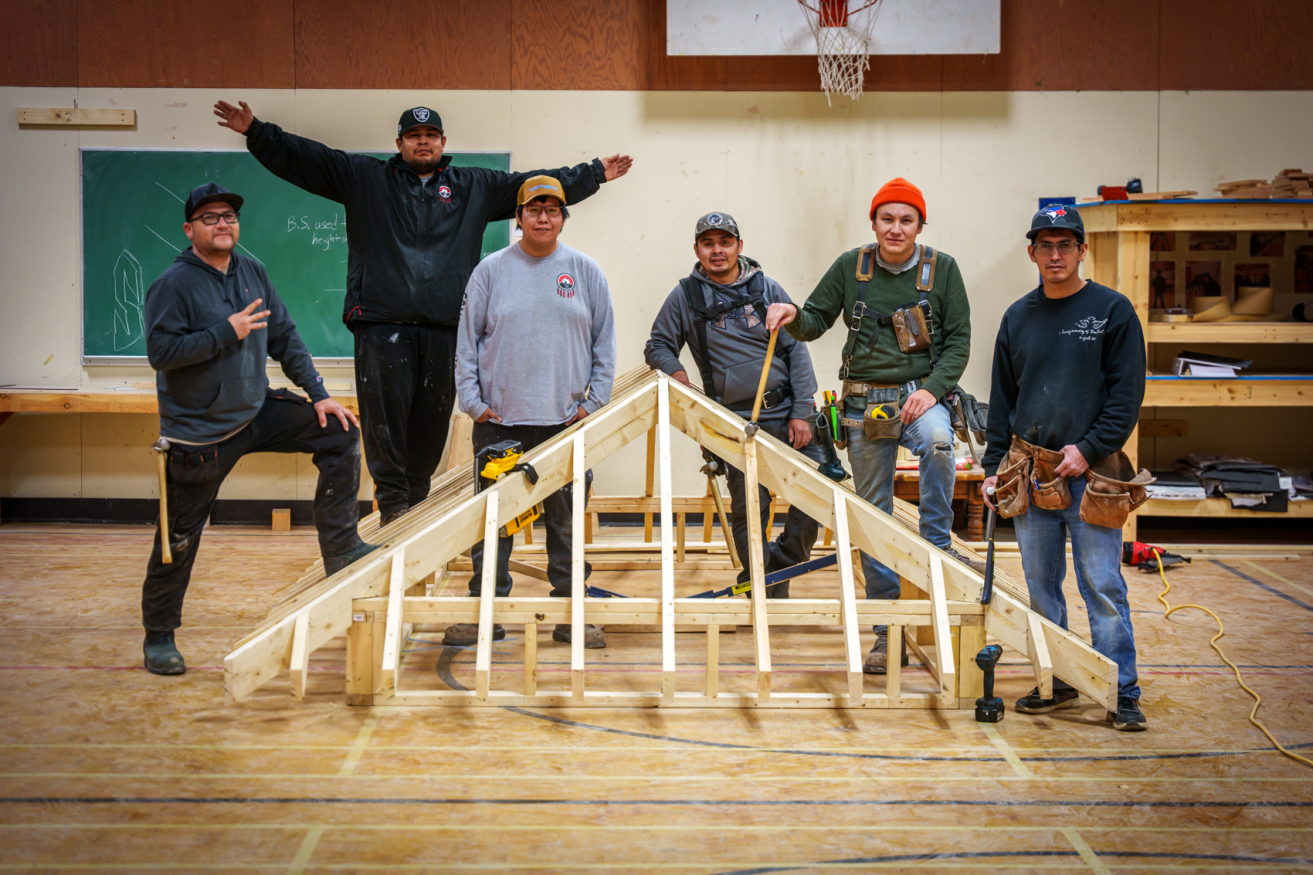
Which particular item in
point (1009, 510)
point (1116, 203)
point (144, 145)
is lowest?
point (1009, 510)

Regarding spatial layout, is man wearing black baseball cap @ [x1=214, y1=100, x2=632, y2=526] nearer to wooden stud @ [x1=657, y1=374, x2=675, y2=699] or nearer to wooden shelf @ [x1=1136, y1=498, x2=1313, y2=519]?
wooden stud @ [x1=657, y1=374, x2=675, y2=699]

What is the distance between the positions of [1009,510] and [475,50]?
4287mm

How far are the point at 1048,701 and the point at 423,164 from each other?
9.50 feet

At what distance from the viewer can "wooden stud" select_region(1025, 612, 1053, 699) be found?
2.90 m

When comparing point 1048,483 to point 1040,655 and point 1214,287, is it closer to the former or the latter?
point 1040,655

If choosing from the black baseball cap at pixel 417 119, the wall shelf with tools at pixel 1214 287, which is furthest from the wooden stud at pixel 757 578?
the wall shelf with tools at pixel 1214 287

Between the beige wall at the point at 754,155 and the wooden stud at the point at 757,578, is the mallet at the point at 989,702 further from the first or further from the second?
the beige wall at the point at 754,155

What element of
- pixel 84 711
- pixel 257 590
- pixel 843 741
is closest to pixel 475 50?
pixel 257 590

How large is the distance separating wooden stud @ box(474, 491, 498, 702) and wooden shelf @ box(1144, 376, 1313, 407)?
3761 millimetres

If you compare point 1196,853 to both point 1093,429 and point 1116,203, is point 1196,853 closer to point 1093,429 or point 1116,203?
point 1093,429

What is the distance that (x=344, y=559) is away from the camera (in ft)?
Answer: 11.5

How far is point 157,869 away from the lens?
2100 millimetres

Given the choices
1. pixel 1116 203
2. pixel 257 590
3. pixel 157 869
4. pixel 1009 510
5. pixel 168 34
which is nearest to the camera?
pixel 157 869

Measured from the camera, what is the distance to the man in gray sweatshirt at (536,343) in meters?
3.57
